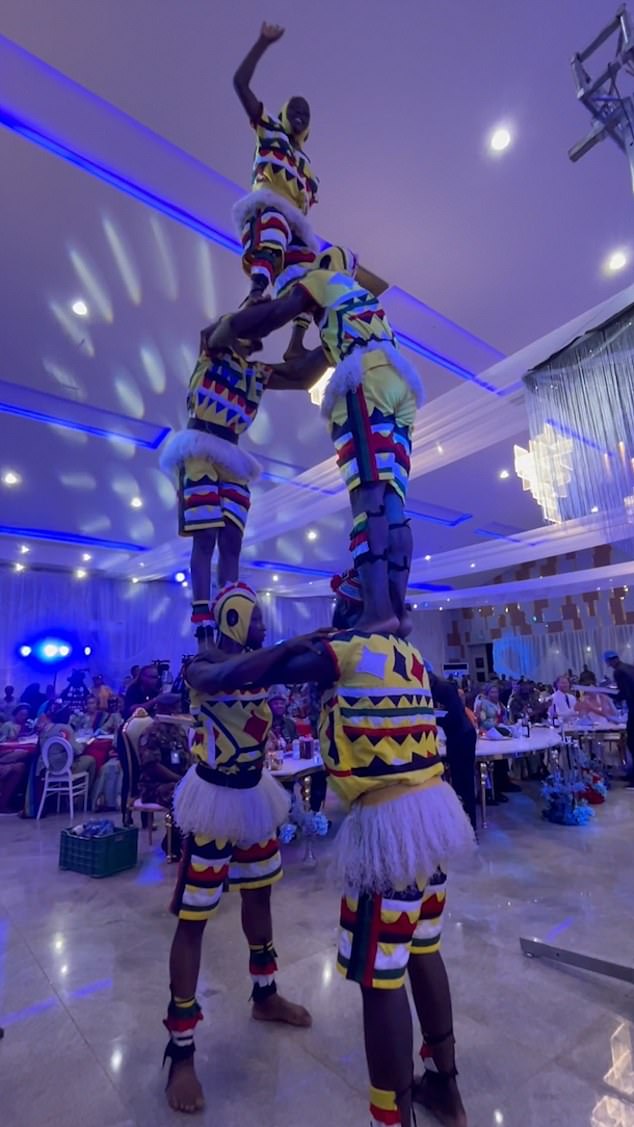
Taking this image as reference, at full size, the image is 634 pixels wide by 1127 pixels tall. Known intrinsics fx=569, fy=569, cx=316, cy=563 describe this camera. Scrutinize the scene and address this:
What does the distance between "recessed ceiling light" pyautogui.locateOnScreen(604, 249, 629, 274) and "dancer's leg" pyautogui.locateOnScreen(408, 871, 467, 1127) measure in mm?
4363

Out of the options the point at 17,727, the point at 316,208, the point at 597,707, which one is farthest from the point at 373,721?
the point at 17,727

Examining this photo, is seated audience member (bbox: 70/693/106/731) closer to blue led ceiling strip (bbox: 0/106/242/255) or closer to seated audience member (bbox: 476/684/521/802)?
seated audience member (bbox: 476/684/521/802)

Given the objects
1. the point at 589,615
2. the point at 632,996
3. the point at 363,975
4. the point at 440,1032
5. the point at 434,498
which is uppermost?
the point at 434,498

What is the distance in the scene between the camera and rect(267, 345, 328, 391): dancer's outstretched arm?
193 centimetres

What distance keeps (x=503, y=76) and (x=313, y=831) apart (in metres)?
4.89

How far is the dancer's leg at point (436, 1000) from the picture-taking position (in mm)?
1464

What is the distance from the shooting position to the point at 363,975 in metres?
1.21

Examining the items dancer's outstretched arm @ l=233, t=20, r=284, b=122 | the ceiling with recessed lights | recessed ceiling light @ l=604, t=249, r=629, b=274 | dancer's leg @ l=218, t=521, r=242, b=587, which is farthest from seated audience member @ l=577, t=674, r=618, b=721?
dancer's outstretched arm @ l=233, t=20, r=284, b=122

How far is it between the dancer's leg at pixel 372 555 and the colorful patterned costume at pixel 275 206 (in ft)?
2.45

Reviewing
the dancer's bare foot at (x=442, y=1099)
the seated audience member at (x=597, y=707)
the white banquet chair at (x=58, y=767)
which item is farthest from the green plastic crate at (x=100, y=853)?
the seated audience member at (x=597, y=707)

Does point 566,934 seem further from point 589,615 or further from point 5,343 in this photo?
point 589,615

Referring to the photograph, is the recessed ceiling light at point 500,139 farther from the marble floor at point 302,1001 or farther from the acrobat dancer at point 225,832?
the marble floor at point 302,1001

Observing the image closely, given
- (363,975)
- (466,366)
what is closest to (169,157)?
(466,366)

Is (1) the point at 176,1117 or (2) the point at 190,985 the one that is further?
(2) the point at 190,985
